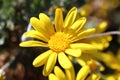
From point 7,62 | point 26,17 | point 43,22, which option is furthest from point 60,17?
point 7,62

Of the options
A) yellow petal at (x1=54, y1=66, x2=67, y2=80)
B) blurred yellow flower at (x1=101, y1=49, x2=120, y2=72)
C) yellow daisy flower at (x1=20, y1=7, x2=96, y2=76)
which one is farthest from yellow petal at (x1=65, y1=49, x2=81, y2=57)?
blurred yellow flower at (x1=101, y1=49, x2=120, y2=72)

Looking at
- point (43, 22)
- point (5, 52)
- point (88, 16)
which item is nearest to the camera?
point (43, 22)

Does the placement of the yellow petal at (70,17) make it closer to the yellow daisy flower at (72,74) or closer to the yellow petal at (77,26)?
the yellow petal at (77,26)

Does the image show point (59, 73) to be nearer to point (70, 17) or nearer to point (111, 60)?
point (70, 17)

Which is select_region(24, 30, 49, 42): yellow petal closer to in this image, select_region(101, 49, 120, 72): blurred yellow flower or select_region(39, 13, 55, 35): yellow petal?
select_region(39, 13, 55, 35): yellow petal

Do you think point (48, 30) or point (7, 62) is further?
point (7, 62)

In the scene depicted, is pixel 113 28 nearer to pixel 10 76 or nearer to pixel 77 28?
pixel 10 76
